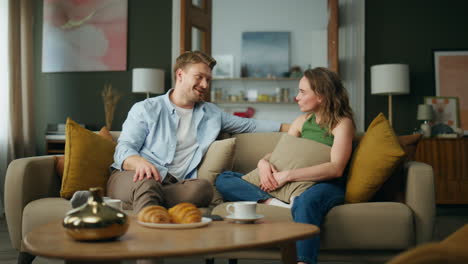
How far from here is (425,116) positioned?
529 centimetres

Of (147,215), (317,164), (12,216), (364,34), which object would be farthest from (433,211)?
(364,34)

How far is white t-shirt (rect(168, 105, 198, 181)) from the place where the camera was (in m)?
2.70

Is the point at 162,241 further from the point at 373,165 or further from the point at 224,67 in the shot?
the point at 224,67

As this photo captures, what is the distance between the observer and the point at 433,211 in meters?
2.28

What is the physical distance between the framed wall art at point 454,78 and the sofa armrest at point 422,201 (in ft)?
11.9

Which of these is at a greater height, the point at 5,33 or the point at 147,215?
the point at 5,33

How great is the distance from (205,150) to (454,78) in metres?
3.99

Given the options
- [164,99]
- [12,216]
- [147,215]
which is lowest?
[12,216]

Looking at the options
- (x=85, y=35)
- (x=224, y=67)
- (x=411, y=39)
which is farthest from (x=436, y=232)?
(x=224, y=67)

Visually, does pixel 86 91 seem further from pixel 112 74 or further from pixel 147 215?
pixel 147 215

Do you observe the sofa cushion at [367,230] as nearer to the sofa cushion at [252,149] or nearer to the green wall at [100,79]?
the sofa cushion at [252,149]

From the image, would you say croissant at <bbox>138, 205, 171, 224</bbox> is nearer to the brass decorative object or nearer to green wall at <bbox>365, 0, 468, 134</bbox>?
the brass decorative object

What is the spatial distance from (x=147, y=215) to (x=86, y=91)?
4966 millimetres

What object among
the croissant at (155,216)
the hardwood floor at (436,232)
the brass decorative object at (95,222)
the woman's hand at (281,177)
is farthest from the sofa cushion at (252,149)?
the brass decorative object at (95,222)
